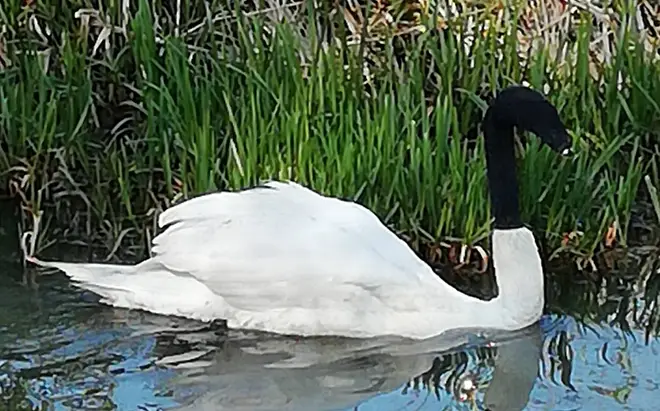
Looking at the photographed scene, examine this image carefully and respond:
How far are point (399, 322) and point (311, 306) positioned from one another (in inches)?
11.5

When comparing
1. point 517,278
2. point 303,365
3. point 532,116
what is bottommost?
point 303,365

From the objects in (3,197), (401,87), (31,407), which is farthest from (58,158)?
(31,407)

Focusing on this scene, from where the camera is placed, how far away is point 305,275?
496 cm

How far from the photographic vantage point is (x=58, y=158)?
240 inches

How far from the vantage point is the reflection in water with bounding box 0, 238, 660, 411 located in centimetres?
460

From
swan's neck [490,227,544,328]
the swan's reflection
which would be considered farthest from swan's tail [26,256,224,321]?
swan's neck [490,227,544,328]

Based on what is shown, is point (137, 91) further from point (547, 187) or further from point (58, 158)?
point (547, 187)

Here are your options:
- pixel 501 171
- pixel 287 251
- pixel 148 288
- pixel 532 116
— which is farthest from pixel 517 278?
pixel 148 288

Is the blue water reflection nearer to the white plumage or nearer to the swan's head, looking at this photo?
the white plumage

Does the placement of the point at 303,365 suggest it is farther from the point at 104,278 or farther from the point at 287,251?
the point at 104,278

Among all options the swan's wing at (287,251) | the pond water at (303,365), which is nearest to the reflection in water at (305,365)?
the pond water at (303,365)

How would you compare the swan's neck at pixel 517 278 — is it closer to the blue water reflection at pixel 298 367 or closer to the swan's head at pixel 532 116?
the blue water reflection at pixel 298 367

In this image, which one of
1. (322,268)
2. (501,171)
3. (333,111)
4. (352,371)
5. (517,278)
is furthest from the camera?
(333,111)

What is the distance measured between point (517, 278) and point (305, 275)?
71cm
